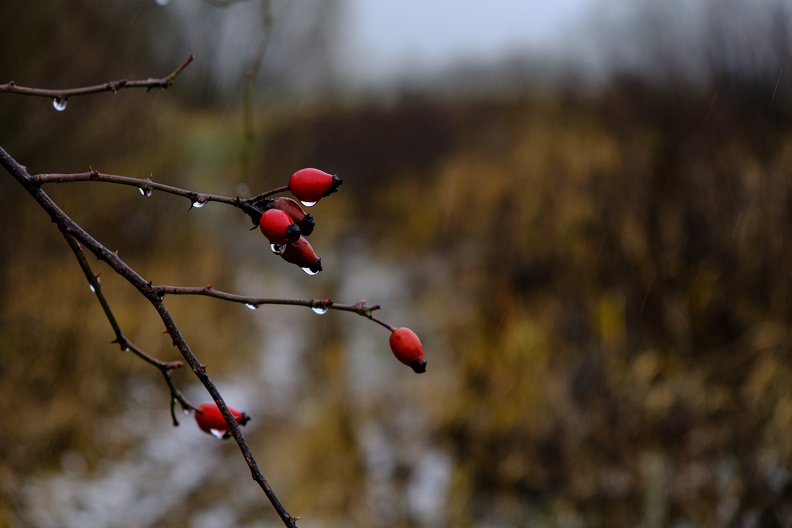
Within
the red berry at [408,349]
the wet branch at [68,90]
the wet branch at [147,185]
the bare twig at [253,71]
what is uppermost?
the bare twig at [253,71]

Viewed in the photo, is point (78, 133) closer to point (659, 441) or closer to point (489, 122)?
point (659, 441)

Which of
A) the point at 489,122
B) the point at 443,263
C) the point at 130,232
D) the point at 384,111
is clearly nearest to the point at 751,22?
the point at 443,263

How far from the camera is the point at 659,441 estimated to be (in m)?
3.34

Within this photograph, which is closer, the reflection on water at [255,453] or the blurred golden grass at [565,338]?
the blurred golden grass at [565,338]

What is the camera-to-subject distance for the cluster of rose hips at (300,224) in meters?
0.75

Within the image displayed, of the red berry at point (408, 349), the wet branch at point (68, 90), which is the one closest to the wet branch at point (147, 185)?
the wet branch at point (68, 90)

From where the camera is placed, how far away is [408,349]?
0.86 metres

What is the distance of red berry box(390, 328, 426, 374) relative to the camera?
33.8 inches

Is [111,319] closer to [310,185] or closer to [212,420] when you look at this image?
[212,420]

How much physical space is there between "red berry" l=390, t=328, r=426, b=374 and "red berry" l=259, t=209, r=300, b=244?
0.63 ft

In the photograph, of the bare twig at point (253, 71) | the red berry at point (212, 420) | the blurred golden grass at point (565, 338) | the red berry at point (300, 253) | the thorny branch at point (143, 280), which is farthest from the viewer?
the blurred golden grass at point (565, 338)

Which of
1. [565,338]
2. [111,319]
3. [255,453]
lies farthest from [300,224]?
[255,453]

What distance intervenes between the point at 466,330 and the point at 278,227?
482 centimetres

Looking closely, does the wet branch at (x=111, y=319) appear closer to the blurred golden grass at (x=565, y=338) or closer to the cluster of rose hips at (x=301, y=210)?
the cluster of rose hips at (x=301, y=210)
